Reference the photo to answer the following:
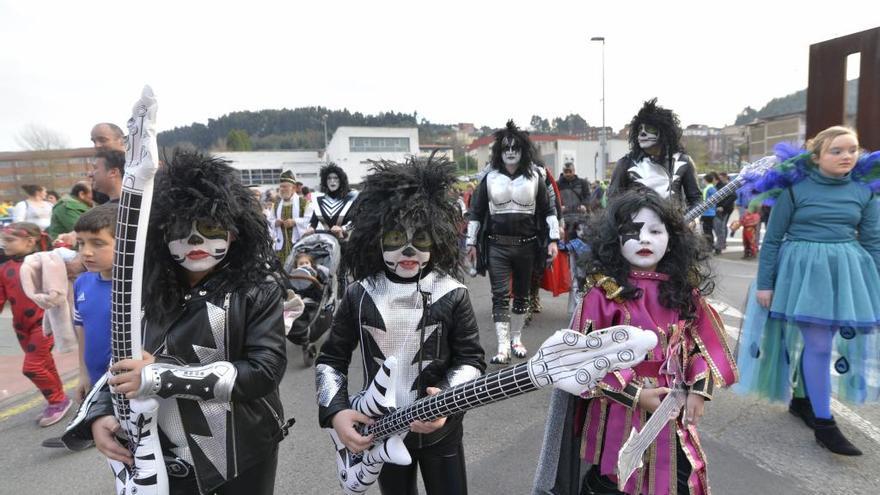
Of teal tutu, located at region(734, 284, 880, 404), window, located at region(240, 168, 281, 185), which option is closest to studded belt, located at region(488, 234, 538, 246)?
teal tutu, located at region(734, 284, 880, 404)

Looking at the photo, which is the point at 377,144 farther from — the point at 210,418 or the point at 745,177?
the point at 210,418

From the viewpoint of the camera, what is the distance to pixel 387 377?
5.40 ft

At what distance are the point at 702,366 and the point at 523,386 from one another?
3.42 feet

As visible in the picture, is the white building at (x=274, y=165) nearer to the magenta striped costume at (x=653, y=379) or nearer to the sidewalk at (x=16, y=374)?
the sidewalk at (x=16, y=374)

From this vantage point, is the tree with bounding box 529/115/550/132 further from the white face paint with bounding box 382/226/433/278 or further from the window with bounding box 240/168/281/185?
the white face paint with bounding box 382/226/433/278

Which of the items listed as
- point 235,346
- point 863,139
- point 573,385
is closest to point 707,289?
point 573,385

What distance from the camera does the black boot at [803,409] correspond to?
10.3 feet

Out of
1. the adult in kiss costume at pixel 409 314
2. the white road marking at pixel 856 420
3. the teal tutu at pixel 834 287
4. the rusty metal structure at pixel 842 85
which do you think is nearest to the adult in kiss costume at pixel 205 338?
the adult in kiss costume at pixel 409 314

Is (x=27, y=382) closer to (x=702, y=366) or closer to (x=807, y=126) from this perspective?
(x=702, y=366)

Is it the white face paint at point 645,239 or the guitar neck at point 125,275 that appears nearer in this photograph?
the guitar neck at point 125,275

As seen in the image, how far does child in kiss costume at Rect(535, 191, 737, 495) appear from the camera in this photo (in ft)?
6.37

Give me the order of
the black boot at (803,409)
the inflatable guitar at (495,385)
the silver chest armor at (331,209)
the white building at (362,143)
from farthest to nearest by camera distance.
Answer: the white building at (362,143) → the silver chest armor at (331,209) → the black boot at (803,409) → the inflatable guitar at (495,385)

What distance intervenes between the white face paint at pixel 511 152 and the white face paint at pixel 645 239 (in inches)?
99.7

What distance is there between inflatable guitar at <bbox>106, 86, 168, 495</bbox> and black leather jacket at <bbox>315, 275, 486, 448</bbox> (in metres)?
0.54
